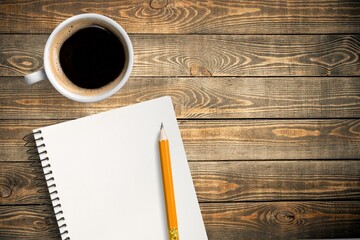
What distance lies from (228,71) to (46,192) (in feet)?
1.35

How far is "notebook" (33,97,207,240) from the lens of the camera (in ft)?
2.71

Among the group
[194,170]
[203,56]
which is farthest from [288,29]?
[194,170]

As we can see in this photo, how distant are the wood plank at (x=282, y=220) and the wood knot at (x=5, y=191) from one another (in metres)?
0.37

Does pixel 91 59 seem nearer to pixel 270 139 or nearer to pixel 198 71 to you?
pixel 198 71

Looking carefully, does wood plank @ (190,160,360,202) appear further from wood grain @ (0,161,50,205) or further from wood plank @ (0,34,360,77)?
wood grain @ (0,161,50,205)

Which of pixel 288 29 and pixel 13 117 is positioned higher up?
pixel 288 29

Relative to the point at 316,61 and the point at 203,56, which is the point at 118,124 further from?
the point at 316,61

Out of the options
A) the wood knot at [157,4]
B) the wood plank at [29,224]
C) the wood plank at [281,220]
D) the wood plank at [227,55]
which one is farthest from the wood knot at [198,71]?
the wood plank at [29,224]

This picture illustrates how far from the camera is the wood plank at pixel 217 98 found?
2.77ft

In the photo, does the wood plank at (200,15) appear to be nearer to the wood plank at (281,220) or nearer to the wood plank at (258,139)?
the wood plank at (258,139)

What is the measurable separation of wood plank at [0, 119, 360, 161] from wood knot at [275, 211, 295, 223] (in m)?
0.11

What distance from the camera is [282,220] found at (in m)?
0.88

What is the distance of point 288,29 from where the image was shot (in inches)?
34.3

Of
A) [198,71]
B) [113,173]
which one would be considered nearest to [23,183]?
[113,173]
